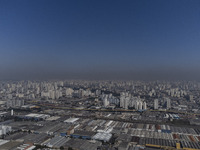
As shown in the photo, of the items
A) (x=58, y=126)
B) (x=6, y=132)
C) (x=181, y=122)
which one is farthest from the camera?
(x=181, y=122)

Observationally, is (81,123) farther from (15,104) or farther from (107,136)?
(15,104)

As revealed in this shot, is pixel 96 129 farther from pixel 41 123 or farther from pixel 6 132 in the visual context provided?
pixel 6 132

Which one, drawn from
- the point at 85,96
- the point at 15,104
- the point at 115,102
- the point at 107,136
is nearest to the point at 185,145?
the point at 107,136

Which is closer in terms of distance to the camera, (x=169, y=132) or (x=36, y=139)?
(x=36, y=139)

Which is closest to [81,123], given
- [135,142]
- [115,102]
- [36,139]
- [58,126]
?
[58,126]

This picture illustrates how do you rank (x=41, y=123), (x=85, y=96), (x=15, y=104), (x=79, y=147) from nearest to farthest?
(x=79, y=147)
(x=41, y=123)
(x=15, y=104)
(x=85, y=96)

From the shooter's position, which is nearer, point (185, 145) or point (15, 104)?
point (185, 145)

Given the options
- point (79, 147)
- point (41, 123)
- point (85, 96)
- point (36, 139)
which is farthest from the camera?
point (85, 96)

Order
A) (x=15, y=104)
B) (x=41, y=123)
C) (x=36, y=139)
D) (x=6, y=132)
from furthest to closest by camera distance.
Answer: (x=15, y=104), (x=41, y=123), (x=6, y=132), (x=36, y=139)
